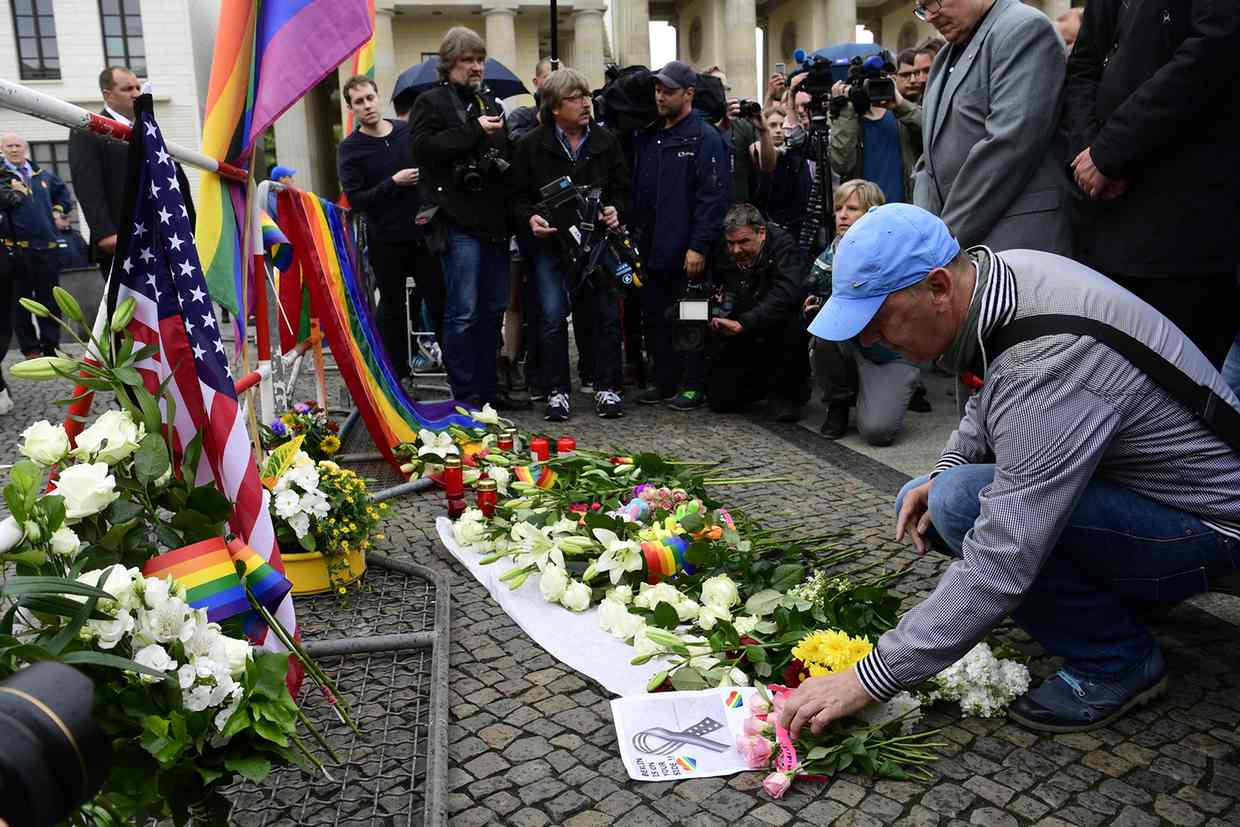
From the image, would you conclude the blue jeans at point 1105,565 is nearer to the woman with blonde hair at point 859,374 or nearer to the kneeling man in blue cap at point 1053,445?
the kneeling man in blue cap at point 1053,445

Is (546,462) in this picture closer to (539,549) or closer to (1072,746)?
(539,549)

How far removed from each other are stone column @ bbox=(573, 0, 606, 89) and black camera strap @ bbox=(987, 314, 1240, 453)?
113 ft

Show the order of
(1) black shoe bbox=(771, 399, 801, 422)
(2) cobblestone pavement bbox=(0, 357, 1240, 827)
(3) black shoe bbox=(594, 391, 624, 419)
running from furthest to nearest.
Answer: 1. (3) black shoe bbox=(594, 391, 624, 419)
2. (1) black shoe bbox=(771, 399, 801, 422)
3. (2) cobblestone pavement bbox=(0, 357, 1240, 827)

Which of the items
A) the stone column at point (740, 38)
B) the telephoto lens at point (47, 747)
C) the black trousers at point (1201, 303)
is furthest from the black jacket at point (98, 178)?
the stone column at point (740, 38)

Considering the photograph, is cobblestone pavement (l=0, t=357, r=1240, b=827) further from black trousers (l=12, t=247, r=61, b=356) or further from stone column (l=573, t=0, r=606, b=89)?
stone column (l=573, t=0, r=606, b=89)

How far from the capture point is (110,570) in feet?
5.33

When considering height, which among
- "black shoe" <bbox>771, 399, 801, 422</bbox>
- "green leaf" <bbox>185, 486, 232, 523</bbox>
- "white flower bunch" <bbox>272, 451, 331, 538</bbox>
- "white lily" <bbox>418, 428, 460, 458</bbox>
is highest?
"green leaf" <bbox>185, 486, 232, 523</bbox>

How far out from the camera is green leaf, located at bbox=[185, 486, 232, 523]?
6.68 feet

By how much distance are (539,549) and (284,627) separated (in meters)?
1.53

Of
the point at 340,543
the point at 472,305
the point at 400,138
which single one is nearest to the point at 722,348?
the point at 472,305

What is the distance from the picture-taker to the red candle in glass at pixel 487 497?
4.25 metres

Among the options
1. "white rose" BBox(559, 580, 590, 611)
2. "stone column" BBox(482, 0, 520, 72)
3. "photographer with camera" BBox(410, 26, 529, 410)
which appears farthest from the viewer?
"stone column" BBox(482, 0, 520, 72)

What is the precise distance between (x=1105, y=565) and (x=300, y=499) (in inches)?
99.1

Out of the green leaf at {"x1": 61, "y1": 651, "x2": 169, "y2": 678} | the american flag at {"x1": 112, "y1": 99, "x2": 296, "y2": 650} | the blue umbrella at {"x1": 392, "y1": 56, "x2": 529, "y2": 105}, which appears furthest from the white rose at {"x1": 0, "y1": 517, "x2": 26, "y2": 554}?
the blue umbrella at {"x1": 392, "y1": 56, "x2": 529, "y2": 105}
